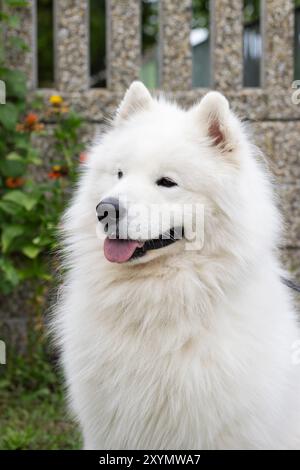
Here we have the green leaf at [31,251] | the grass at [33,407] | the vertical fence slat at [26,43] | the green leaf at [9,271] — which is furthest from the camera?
the vertical fence slat at [26,43]

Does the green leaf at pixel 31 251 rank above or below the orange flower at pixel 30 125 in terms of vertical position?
below

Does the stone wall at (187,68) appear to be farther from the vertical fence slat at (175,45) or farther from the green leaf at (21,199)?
the green leaf at (21,199)

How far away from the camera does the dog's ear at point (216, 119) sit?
2.92 m

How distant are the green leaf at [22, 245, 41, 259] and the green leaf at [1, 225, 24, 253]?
4.7 inches

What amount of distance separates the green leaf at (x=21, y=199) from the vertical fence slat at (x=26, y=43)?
101 cm

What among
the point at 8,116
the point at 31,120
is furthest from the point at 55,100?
the point at 8,116

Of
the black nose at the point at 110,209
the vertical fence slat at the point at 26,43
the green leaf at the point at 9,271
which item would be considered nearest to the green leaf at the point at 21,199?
the green leaf at the point at 9,271

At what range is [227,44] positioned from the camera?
221 inches

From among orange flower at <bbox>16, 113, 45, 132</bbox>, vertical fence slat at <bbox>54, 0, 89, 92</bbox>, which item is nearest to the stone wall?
vertical fence slat at <bbox>54, 0, 89, 92</bbox>

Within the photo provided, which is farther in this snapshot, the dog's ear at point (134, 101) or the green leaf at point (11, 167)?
the green leaf at point (11, 167)

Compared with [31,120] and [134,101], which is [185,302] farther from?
[31,120]

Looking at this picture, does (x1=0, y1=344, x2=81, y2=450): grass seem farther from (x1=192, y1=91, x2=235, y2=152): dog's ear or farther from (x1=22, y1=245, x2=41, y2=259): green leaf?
(x1=192, y1=91, x2=235, y2=152): dog's ear
